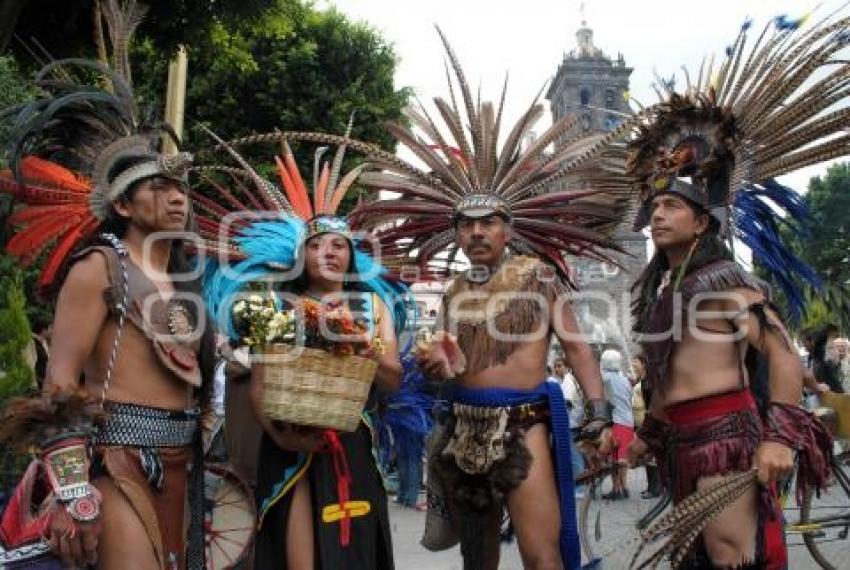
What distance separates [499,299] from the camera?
4.65 meters

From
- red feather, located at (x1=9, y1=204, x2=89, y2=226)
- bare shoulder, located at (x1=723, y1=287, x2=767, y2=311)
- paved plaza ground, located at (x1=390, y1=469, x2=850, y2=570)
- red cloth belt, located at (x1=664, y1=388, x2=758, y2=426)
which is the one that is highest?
red feather, located at (x1=9, y1=204, x2=89, y2=226)

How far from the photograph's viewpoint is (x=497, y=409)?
4457 millimetres

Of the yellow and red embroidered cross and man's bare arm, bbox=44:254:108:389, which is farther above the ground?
man's bare arm, bbox=44:254:108:389

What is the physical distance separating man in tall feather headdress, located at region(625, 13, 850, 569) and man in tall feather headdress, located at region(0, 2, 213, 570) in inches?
79.0

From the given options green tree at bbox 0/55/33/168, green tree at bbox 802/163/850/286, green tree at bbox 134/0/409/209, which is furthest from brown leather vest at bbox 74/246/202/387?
green tree at bbox 802/163/850/286

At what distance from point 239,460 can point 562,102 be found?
9865 cm

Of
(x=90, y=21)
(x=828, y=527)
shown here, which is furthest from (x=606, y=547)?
(x=90, y=21)

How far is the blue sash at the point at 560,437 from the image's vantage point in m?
4.35

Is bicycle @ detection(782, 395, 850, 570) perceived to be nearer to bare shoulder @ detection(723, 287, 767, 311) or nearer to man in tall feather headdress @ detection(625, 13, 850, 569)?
man in tall feather headdress @ detection(625, 13, 850, 569)

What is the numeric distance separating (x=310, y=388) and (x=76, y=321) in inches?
33.9

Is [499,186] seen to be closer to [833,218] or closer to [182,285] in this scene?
[182,285]

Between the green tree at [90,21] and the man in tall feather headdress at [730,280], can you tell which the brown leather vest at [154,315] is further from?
the green tree at [90,21]

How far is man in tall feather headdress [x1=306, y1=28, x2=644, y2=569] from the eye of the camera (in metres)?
4.40

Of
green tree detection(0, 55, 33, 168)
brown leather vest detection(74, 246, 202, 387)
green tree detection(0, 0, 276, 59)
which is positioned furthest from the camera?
green tree detection(0, 55, 33, 168)
